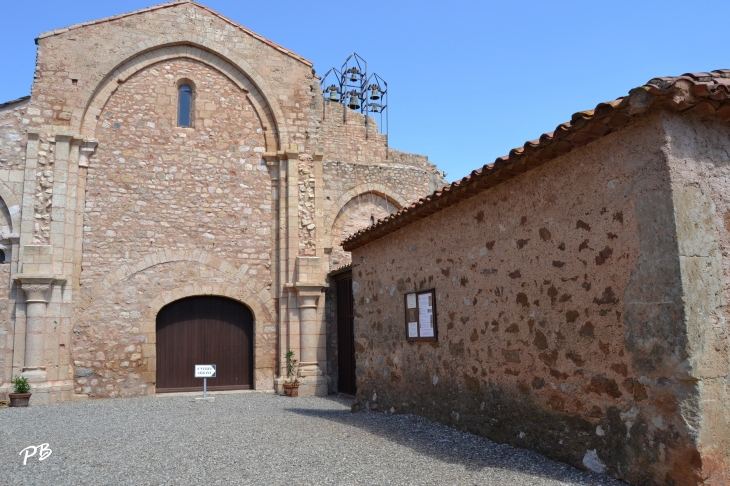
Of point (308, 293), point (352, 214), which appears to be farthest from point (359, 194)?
point (308, 293)

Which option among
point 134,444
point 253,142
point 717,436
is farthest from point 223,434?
point 253,142

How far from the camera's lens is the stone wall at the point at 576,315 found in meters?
3.98

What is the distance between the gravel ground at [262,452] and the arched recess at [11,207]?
13.2 feet

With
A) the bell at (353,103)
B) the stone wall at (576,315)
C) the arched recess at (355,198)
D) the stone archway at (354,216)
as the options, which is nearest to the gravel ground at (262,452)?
the stone wall at (576,315)

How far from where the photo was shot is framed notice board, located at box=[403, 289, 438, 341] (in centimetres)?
695

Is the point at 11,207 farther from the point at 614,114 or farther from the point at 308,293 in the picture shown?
the point at 614,114

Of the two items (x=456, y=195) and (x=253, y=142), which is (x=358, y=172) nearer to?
(x=253, y=142)

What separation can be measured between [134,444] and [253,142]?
8034 mm

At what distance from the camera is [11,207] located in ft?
37.1

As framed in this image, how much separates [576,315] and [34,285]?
10057 mm

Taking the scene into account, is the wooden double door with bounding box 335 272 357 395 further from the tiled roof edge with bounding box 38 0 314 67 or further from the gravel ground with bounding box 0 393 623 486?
the tiled roof edge with bounding box 38 0 314 67

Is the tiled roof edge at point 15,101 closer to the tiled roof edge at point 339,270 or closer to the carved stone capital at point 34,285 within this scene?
the carved stone capital at point 34,285

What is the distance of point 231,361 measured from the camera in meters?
12.4

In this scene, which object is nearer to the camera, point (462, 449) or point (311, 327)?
point (462, 449)
